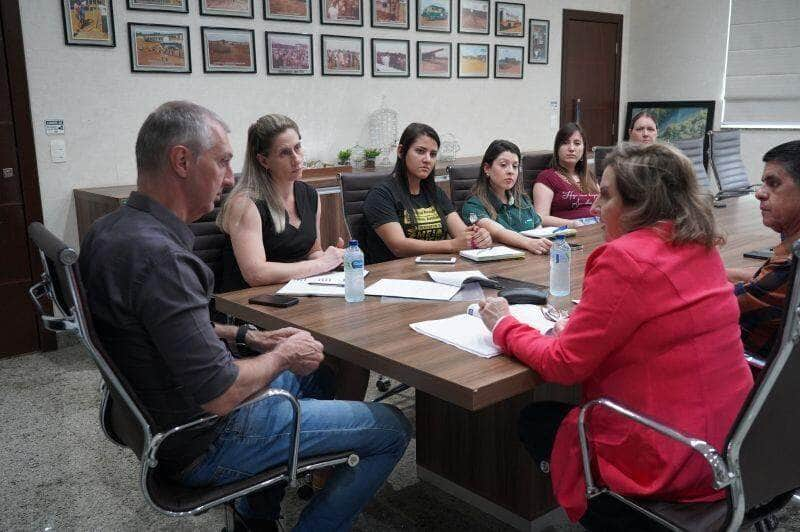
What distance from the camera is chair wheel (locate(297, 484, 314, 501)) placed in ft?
7.86

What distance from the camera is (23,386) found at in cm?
352

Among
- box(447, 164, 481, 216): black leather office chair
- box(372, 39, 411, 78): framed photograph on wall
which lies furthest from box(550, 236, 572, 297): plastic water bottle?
box(372, 39, 411, 78): framed photograph on wall

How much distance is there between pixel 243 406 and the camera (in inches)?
59.6

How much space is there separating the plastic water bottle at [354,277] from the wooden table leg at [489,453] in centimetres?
57

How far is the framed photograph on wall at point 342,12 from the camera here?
5156mm

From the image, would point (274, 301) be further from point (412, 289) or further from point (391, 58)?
point (391, 58)

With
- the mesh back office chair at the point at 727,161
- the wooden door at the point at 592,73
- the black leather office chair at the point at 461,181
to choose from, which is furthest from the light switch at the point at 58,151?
the wooden door at the point at 592,73

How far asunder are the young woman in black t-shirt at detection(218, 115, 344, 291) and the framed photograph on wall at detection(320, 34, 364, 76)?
8.79 ft

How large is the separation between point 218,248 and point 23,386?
1543 millimetres

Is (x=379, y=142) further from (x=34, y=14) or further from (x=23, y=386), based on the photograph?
(x=23, y=386)

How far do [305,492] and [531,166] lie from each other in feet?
8.15

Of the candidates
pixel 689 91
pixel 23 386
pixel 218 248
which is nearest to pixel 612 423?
pixel 218 248

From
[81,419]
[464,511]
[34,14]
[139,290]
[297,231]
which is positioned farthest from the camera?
[34,14]

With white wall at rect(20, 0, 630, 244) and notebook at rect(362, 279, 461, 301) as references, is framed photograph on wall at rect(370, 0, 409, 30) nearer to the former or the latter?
white wall at rect(20, 0, 630, 244)
